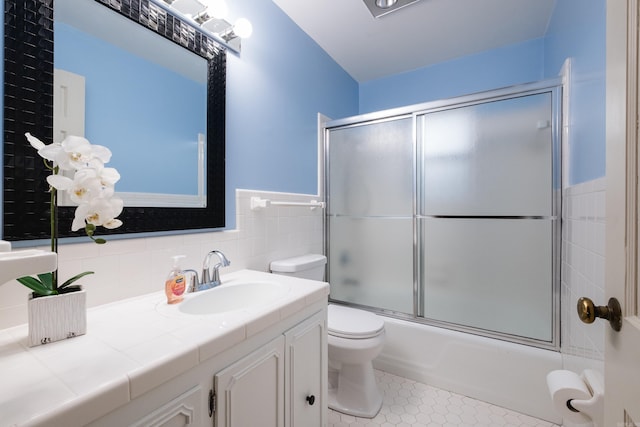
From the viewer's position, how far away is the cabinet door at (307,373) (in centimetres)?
96

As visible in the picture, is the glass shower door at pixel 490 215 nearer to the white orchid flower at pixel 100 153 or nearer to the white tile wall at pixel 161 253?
the white tile wall at pixel 161 253

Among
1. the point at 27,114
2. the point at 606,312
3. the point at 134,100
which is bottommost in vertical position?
the point at 606,312

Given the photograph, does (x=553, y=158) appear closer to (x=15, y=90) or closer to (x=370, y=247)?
(x=370, y=247)

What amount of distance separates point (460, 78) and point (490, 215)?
4.21 ft

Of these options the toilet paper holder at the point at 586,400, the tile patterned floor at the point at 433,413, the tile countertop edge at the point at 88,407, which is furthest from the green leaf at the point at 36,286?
the toilet paper holder at the point at 586,400

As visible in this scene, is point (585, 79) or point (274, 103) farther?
point (274, 103)

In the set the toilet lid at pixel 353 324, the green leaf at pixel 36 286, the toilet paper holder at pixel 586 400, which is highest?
the green leaf at pixel 36 286

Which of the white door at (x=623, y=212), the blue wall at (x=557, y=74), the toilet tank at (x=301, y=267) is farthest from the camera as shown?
the toilet tank at (x=301, y=267)

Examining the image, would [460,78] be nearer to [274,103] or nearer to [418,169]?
[418,169]

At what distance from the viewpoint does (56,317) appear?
67cm

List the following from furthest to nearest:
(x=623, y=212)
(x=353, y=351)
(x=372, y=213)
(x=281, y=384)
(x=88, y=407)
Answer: (x=372, y=213), (x=353, y=351), (x=281, y=384), (x=623, y=212), (x=88, y=407)

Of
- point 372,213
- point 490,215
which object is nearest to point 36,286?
point 372,213

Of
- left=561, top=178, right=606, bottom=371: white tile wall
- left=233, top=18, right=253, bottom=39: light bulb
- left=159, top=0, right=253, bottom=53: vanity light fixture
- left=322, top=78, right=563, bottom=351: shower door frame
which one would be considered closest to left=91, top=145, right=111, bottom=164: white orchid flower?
left=159, top=0, right=253, bottom=53: vanity light fixture

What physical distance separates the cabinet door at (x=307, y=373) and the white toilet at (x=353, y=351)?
0.32m
